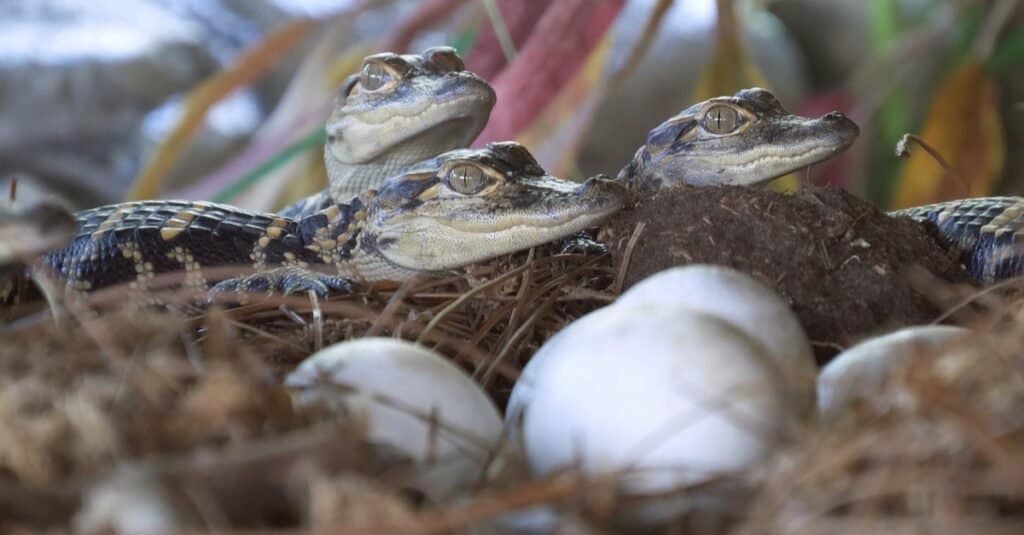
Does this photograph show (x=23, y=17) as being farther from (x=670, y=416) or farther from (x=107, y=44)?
(x=670, y=416)

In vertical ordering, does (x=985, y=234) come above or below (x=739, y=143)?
below

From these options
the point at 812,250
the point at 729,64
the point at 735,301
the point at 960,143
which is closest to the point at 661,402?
the point at 735,301

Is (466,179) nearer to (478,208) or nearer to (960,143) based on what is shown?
(478,208)

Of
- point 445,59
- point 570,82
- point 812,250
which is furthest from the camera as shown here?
point 570,82

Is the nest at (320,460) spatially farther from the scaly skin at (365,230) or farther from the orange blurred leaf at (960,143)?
the orange blurred leaf at (960,143)

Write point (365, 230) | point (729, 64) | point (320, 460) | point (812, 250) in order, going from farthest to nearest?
point (729, 64) < point (365, 230) < point (812, 250) < point (320, 460)

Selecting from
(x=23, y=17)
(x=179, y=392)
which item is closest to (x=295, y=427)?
(x=179, y=392)

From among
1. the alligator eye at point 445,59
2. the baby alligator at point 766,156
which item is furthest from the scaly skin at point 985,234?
the alligator eye at point 445,59
